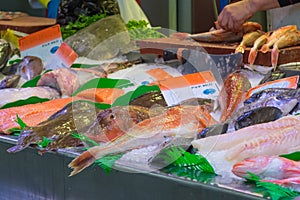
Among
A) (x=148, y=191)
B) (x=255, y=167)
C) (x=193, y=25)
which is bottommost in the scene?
(x=193, y=25)

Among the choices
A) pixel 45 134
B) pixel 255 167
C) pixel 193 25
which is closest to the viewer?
pixel 255 167

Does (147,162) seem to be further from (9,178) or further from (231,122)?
(9,178)

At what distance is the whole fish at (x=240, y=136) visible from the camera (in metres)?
1.38

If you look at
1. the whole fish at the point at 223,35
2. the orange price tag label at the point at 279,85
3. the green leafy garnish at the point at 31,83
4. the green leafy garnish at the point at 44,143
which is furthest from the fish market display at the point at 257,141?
the whole fish at the point at 223,35

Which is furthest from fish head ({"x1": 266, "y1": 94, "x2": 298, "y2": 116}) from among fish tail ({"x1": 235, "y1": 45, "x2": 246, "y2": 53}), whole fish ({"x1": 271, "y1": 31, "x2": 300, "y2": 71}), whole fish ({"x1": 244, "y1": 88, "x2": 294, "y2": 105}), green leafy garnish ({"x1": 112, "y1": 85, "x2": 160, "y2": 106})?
fish tail ({"x1": 235, "y1": 45, "x2": 246, "y2": 53})

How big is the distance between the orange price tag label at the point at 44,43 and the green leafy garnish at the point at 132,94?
35.3 inches

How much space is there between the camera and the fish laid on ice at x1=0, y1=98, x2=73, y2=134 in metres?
1.82

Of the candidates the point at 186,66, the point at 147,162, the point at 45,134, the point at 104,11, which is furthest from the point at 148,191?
the point at 104,11

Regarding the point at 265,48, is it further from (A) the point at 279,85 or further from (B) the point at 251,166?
(B) the point at 251,166

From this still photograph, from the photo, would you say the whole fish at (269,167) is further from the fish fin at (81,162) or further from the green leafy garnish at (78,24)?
the green leafy garnish at (78,24)

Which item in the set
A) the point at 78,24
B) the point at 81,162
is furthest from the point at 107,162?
the point at 78,24

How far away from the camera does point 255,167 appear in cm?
126

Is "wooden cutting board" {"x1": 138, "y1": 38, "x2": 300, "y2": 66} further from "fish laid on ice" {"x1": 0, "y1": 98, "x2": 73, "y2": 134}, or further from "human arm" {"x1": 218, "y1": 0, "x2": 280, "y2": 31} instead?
"fish laid on ice" {"x1": 0, "y1": 98, "x2": 73, "y2": 134}

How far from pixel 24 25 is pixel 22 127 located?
1.92 metres
